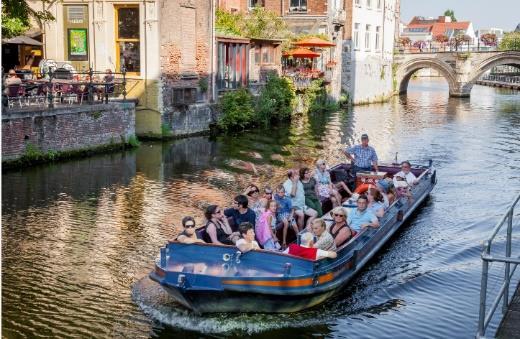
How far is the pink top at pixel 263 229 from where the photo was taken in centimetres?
997

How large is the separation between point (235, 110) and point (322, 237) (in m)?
20.0

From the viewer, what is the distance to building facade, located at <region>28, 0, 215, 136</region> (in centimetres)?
2508

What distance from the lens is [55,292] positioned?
9.66 m

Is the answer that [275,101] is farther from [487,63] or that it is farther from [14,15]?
[487,63]

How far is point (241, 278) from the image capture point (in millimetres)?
8539

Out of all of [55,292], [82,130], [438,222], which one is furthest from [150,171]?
[55,292]

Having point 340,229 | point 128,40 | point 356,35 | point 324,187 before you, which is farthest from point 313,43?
point 340,229

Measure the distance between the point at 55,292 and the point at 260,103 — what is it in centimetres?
2303

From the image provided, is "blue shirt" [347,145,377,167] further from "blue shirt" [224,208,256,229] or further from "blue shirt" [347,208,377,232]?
"blue shirt" [224,208,256,229]

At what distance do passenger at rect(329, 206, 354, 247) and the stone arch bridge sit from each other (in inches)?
1942

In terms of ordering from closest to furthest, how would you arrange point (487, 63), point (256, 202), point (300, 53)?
point (256, 202) → point (300, 53) → point (487, 63)

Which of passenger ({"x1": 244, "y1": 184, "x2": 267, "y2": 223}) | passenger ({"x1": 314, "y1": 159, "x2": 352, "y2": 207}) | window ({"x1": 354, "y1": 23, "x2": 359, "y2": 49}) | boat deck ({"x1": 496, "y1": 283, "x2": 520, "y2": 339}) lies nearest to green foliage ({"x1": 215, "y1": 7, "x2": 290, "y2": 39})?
window ({"x1": 354, "y1": 23, "x2": 359, "y2": 49})

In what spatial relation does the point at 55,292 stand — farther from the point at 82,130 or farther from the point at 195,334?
the point at 82,130

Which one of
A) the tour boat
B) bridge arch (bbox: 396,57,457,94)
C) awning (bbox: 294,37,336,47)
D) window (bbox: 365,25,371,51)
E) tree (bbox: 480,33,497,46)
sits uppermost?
tree (bbox: 480,33,497,46)
